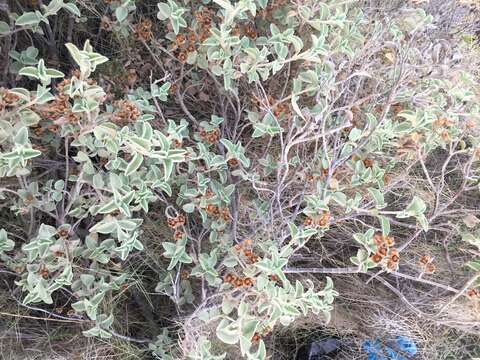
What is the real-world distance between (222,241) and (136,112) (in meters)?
0.37

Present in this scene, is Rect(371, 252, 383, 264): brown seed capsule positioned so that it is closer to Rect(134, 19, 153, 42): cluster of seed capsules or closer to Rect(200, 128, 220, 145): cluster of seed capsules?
Rect(200, 128, 220, 145): cluster of seed capsules

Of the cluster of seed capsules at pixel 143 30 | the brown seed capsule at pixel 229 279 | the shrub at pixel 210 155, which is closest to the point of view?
the shrub at pixel 210 155

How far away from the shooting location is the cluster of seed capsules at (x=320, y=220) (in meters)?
1.09

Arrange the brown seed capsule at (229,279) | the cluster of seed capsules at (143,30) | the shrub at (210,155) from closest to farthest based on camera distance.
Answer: the shrub at (210,155), the brown seed capsule at (229,279), the cluster of seed capsules at (143,30)

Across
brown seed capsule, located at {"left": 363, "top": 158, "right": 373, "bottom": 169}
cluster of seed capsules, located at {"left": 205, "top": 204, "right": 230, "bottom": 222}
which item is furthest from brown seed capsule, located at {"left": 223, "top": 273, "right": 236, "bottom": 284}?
brown seed capsule, located at {"left": 363, "top": 158, "right": 373, "bottom": 169}

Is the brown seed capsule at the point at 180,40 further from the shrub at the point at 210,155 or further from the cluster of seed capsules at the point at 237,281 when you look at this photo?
the cluster of seed capsules at the point at 237,281

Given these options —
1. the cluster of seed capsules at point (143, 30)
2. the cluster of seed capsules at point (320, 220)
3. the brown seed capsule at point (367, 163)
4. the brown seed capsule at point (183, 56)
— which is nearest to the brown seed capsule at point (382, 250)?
the cluster of seed capsules at point (320, 220)

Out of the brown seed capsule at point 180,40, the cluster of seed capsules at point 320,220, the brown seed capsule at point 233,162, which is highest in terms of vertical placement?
the brown seed capsule at point 180,40

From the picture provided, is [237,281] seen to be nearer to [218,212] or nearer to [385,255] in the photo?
[218,212]

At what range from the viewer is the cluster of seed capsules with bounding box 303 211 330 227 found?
3.59 ft

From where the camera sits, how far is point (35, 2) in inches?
46.4

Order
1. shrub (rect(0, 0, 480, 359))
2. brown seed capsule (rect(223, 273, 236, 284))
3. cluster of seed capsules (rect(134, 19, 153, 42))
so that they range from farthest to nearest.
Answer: cluster of seed capsules (rect(134, 19, 153, 42))
brown seed capsule (rect(223, 273, 236, 284))
shrub (rect(0, 0, 480, 359))

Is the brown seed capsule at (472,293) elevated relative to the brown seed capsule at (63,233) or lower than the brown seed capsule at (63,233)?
lower

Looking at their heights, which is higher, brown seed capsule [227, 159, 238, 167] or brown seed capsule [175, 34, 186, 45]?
brown seed capsule [175, 34, 186, 45]
